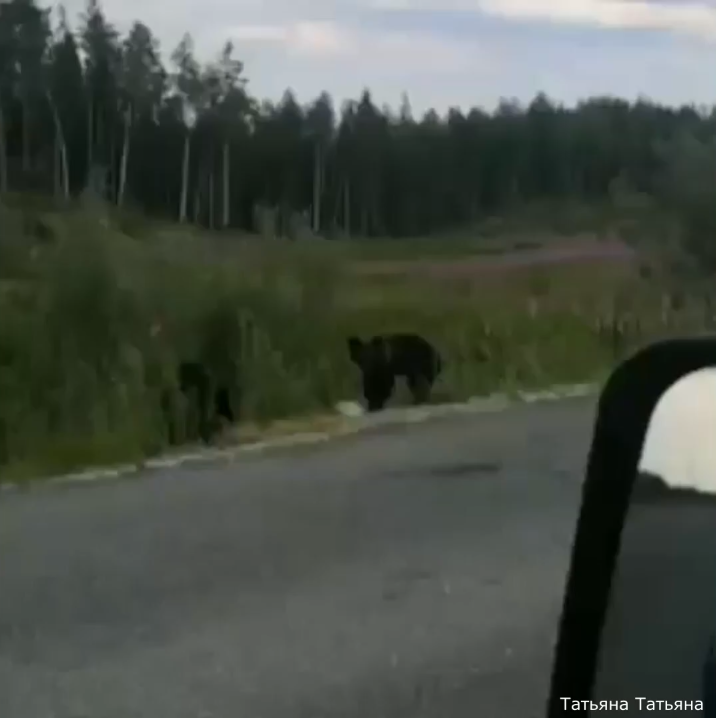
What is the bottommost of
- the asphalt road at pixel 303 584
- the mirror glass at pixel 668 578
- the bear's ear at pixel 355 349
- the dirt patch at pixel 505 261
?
the asphalt road at pixel 303 584

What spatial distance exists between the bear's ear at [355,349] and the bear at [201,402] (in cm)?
14

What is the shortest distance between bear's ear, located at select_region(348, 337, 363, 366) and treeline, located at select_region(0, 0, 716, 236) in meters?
0.12

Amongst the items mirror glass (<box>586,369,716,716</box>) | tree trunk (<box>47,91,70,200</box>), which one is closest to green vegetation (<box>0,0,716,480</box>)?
tree trunk (<box>47,91,70,200</box>)

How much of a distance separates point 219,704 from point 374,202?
526 millimetres

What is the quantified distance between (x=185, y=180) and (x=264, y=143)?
0.32ft

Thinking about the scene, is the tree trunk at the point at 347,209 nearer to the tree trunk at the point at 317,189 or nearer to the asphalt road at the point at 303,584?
the tree trunk at the point at 317,189

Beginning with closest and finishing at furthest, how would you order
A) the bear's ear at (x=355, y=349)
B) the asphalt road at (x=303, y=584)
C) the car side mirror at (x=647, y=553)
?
the car side mirror at (x=647, y=553) < the asphalt road at (x=303, y=584) < the bear's ear at (x=355, y=349)

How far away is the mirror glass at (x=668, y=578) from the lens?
0.67 meters

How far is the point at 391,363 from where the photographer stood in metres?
1.23

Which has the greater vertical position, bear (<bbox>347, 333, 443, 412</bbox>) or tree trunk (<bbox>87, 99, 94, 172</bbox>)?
tree trunk (<bbox>87, 99, 94, 172</bbox>)

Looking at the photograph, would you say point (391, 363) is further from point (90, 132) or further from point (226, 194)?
point (90, 132)

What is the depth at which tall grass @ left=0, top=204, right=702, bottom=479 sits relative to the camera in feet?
3.49

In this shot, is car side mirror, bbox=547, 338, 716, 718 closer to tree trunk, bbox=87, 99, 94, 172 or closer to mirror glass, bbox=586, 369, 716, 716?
mirror glass, bbox=586, 369, 716, 716

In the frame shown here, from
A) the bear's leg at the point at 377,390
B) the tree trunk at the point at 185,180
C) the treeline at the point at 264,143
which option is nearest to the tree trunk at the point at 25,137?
the treeline at the point at 264,143
